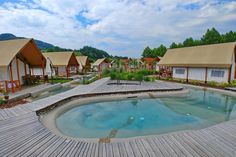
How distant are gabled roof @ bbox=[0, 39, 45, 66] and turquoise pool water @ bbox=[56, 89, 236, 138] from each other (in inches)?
252

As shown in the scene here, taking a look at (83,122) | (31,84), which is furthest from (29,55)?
(83,122)

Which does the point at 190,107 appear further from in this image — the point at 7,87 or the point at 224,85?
the point at 7,87

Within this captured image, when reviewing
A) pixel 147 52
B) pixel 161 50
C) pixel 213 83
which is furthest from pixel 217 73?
pixel 147 52

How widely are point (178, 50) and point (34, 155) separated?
2191 centimetres

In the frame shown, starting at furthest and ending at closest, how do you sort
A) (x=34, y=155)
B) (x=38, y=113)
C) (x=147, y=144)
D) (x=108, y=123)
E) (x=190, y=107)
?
1. (x=190, y=107)
2. (x=108, y=123)
3. (x=38, y=113)
4. (x=147, y=144)
5. (x=34, y=155)

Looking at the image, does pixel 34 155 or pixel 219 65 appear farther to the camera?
pixel 219 65

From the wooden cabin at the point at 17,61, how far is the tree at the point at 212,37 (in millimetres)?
42188

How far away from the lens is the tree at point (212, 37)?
38781 millimetres

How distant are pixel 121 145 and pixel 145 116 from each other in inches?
190

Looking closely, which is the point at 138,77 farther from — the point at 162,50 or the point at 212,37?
the point at 162,50

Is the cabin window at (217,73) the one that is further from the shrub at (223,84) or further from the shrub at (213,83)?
the shrub at (223,84)

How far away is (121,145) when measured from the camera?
435 cm

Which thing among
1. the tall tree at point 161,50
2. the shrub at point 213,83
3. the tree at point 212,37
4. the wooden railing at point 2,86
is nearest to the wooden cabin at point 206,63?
the shrub at point 213,83

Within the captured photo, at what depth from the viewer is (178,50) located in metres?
21.5
